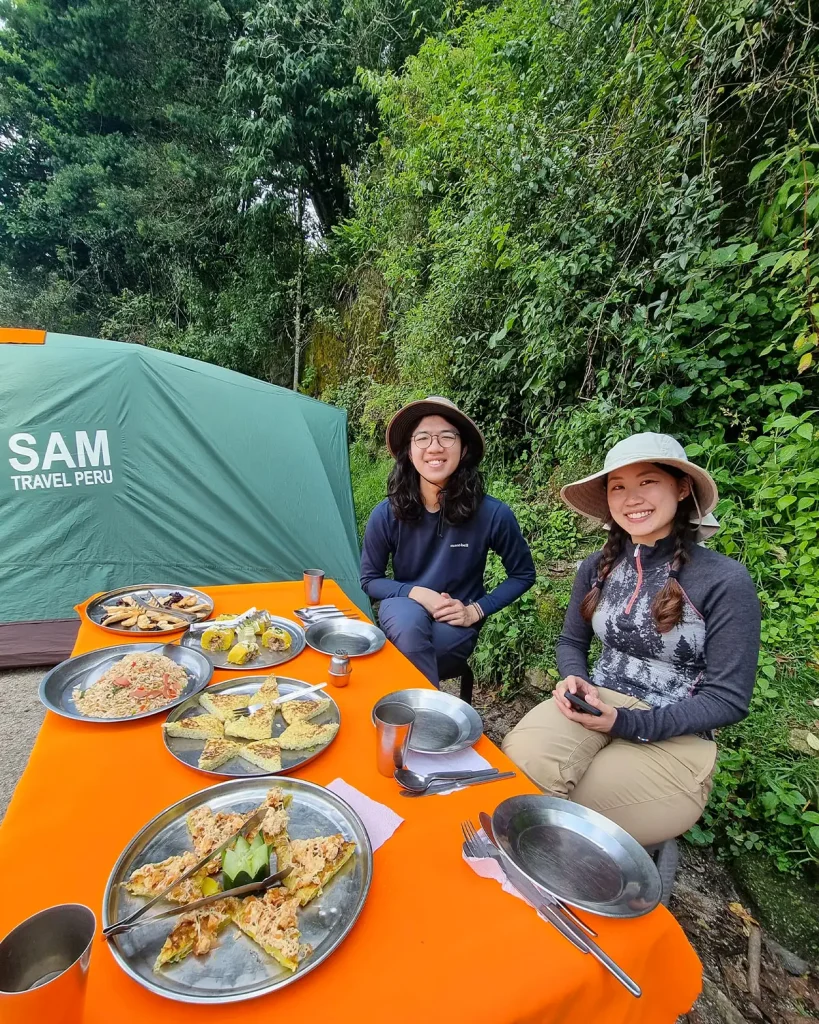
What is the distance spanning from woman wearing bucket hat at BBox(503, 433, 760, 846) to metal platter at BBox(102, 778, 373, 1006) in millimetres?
824

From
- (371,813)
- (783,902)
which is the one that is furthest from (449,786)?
(783,902)

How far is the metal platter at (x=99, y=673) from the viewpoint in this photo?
1189mm

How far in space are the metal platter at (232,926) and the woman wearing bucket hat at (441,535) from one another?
3.56 ft

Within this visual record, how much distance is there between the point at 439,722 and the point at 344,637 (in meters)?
0.57

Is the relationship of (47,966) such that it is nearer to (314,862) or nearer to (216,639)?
(314,862)

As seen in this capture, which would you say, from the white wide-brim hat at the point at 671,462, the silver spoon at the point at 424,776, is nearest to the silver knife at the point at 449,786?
the silver spoon at the point at 424,776

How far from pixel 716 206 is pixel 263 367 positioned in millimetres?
8711

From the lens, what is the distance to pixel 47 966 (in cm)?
60

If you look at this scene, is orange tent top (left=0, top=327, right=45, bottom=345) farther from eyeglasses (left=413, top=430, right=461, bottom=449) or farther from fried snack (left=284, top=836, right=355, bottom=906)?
fried snack (left=284, top=836, right=355, bottom=906)

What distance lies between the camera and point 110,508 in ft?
10.3

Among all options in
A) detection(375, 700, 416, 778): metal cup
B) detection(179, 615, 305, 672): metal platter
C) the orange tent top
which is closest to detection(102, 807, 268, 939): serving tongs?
detection(375, 700, 416, 778): metal cup

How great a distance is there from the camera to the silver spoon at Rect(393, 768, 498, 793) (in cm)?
98

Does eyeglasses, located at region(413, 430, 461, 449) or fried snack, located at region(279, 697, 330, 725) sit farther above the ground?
eyeglasses, located at region(413, 430, 461, 449)

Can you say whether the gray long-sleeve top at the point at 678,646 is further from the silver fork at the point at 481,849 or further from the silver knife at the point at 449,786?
the silver fork at the point at 481,849
